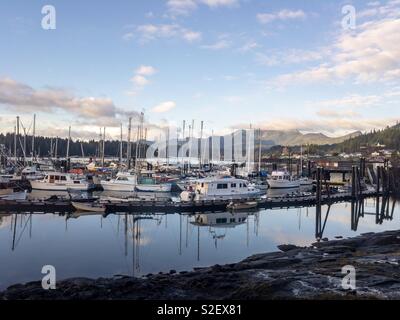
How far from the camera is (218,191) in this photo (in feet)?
137

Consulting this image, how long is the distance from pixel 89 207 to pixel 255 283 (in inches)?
918

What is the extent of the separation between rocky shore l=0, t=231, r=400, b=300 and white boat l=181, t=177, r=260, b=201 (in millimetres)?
21775

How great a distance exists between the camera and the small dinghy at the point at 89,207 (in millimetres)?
34062

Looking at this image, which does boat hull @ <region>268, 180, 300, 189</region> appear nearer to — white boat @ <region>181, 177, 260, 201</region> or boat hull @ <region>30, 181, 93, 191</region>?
white boat @ <region>181, 177, 260, 201</region>

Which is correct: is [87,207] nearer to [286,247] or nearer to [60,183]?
[60,183]

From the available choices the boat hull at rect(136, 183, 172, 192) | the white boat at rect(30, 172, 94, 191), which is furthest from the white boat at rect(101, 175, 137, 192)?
the white boat at rect(30, 172, 94, 191)

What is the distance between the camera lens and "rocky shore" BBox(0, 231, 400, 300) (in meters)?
13.4

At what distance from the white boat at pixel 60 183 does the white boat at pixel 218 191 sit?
1605cm

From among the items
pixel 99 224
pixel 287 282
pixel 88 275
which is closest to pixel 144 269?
pixel 88 275

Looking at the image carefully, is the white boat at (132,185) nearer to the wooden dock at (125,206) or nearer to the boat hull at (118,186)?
the boat hull at (118,186)

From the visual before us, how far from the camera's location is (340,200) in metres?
46.2

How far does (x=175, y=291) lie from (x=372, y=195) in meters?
44.8

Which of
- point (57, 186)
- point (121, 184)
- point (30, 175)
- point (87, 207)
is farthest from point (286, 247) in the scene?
point (30, 175)

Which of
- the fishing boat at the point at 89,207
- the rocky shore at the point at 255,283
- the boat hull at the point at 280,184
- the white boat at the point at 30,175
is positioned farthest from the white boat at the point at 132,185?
the rocky shore at the point at 255,283
